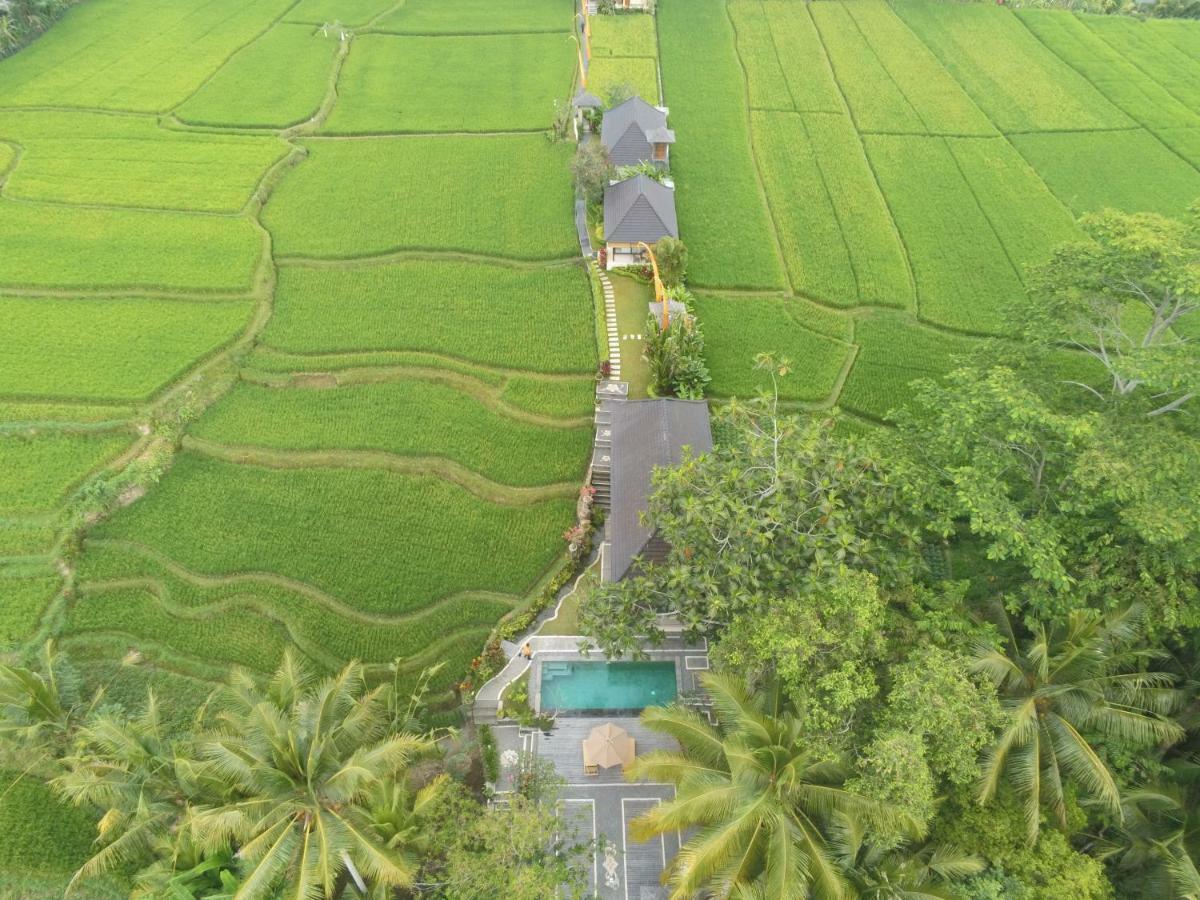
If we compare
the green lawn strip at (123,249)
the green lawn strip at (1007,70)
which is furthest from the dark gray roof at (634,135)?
the green lawn strip at (1007,70)

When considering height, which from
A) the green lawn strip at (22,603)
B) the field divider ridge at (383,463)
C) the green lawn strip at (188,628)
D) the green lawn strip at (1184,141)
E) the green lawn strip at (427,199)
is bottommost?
the green lawn strip at (188,628)

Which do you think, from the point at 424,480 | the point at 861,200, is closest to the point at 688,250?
the point at 861,200

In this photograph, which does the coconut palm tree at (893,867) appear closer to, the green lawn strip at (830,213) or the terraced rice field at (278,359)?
the terraced rice field at (278,359)

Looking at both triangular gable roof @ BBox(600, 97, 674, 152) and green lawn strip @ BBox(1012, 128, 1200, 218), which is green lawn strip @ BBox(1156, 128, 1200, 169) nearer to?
green lawn strip @ BBox(1012, 128, 1200, 218)

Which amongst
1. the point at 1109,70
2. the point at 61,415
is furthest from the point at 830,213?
the point at 61,415

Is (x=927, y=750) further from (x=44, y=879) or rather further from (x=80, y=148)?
(x=80, y=148)

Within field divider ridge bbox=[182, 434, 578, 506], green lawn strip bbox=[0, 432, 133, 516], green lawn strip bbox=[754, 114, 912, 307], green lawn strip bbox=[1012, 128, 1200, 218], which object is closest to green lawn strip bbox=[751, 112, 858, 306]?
green lawn strip bbox=[754, 114, 912, 307]
